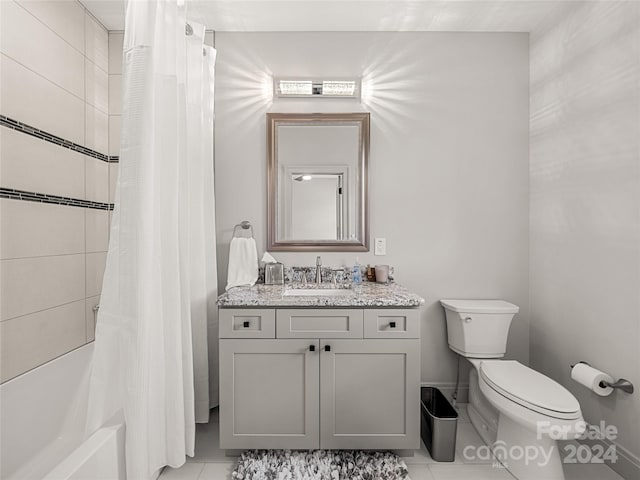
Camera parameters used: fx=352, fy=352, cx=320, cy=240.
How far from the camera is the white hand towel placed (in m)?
2.16

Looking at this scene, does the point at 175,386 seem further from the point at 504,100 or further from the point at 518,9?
the point at 518,9

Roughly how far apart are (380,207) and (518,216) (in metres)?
0.94

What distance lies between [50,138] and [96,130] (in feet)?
1.36

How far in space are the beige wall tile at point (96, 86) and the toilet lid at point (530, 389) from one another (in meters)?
2.78

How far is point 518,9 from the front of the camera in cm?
213

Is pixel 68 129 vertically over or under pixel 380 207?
over

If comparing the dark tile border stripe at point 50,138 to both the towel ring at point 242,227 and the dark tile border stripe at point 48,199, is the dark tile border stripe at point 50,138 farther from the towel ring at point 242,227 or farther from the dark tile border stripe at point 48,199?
the towel ring at point 242,227

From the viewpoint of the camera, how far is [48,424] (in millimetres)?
1648

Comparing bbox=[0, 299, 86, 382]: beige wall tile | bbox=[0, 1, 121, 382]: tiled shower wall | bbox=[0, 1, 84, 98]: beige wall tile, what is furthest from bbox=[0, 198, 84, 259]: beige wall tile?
bbox=[0, 1, 84, 98]: beige wall tile

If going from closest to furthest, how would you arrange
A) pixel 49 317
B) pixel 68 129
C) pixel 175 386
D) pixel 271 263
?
pixel 175 386
pixel 49 317
pixel 68 129
pixel 271 263

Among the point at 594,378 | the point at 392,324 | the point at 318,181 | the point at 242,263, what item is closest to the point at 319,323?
the point at 392,324

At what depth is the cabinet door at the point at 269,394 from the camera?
1.78m

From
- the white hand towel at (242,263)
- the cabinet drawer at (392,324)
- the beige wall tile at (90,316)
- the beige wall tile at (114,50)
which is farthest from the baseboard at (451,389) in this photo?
the beige wall tile at (114,50)

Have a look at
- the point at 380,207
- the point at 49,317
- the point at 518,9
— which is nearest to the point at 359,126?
the point at 380,207
